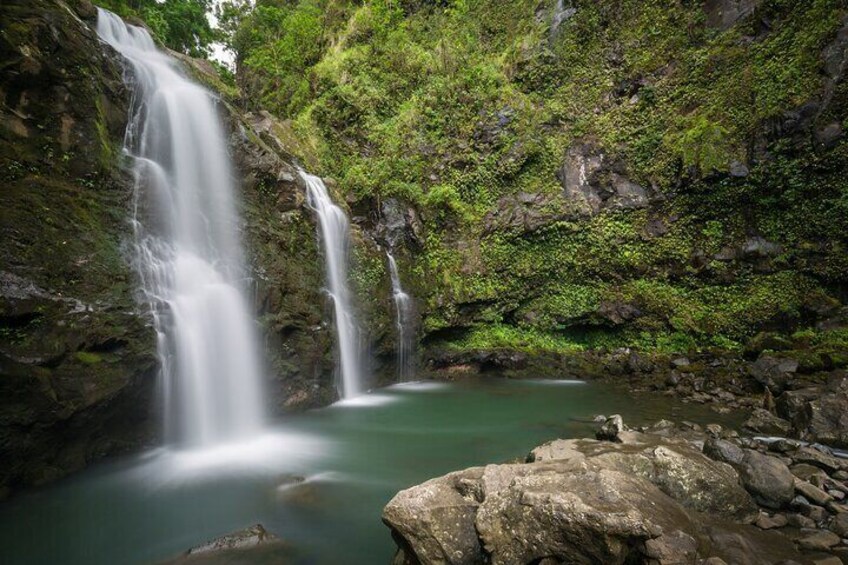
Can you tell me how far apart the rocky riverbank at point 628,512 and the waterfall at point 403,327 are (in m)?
8.29

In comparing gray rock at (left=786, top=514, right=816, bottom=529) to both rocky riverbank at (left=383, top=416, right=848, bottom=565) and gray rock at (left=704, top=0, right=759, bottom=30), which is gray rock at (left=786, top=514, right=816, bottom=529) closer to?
rocky riverbank at (left=383, top=416, right=848, bottom=565)

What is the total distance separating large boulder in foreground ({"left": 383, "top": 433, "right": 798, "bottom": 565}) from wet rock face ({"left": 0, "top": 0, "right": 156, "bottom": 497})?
4.78 m

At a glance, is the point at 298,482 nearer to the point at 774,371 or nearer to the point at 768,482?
the point at 768,482

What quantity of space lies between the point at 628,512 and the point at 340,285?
9.15 metres

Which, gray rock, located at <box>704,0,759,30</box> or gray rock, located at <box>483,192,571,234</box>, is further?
gray rock, located at <box>483,192,571,234</box>

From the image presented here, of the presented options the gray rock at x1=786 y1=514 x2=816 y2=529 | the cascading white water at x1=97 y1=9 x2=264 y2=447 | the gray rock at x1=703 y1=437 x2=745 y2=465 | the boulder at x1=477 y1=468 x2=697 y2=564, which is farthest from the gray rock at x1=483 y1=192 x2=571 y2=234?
the boulder at x1=477 y1=468 x2=697 y2=564

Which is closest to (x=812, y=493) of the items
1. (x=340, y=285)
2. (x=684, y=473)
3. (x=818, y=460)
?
(x=818, y=460)

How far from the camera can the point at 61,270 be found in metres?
5.74

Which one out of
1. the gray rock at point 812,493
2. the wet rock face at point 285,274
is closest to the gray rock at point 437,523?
the gray rock at point 812,493

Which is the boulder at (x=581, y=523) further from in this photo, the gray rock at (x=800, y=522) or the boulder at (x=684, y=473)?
the gray rock at (x=800, y=522)

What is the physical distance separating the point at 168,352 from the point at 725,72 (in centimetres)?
1693

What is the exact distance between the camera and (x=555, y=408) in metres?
9.49

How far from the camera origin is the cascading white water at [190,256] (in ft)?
23.1

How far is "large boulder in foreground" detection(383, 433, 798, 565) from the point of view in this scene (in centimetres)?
302
